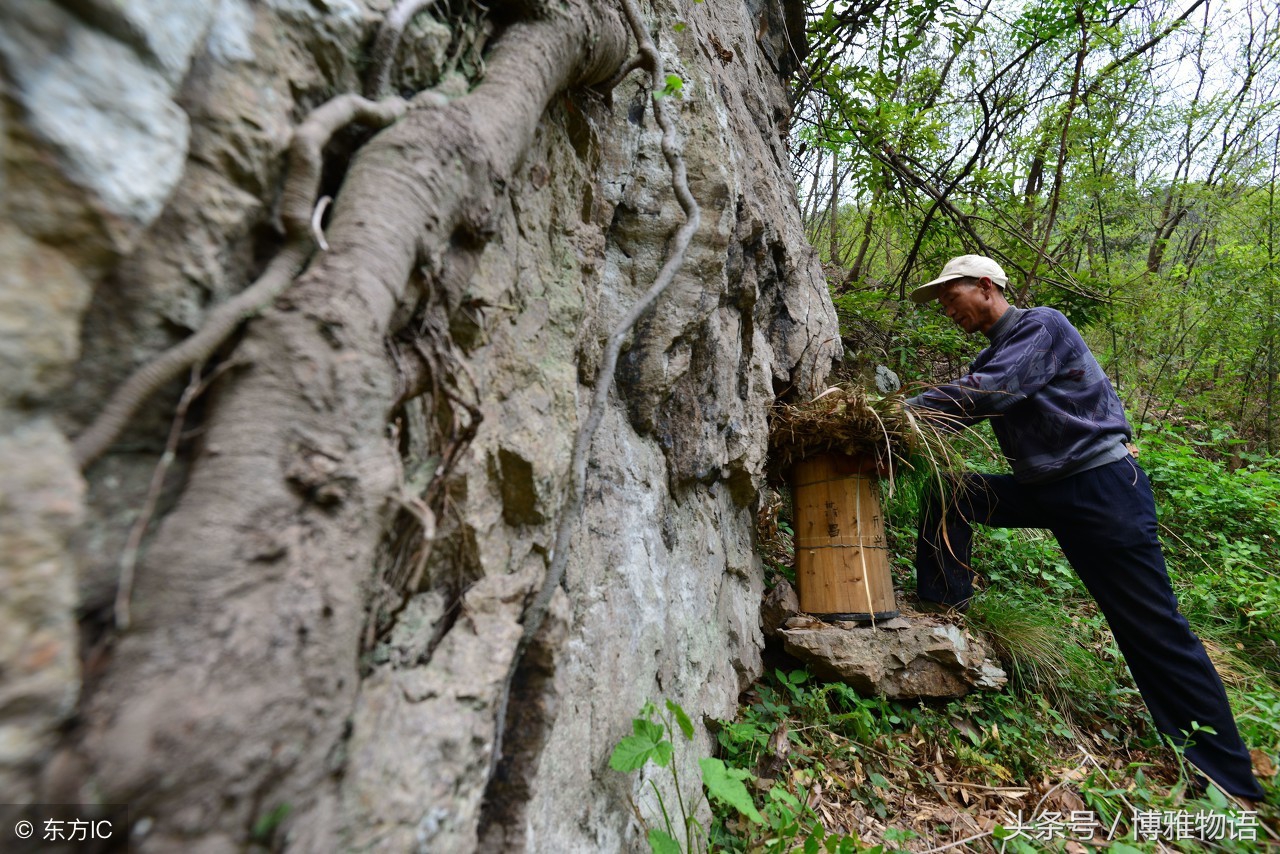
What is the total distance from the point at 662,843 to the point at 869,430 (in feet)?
6.78

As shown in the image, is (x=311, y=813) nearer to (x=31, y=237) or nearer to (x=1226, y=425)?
(x=31, y=237)

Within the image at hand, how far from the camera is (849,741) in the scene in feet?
9.43

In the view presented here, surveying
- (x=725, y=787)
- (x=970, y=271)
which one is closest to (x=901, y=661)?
(x=725, y=787)

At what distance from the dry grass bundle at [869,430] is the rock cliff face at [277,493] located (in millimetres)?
1510

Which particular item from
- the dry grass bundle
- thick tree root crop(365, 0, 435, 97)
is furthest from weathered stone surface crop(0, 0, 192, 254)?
the dry grass bundle

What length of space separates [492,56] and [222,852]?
171cm

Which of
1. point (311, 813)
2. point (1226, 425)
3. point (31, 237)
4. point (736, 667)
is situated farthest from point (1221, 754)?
point (1226, 425)

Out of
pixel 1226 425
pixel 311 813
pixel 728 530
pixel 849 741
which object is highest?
pixel 1226 425

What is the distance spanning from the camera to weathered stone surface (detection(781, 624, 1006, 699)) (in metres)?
3.04

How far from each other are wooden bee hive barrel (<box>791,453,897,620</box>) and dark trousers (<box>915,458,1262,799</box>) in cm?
38

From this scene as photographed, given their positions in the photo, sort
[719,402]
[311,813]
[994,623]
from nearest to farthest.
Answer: [311,813] → [719,402] → [994,623]

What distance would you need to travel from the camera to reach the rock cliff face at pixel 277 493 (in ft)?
2.14

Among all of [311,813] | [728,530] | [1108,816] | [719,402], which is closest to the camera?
[311,813]

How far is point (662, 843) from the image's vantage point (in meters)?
1.71
